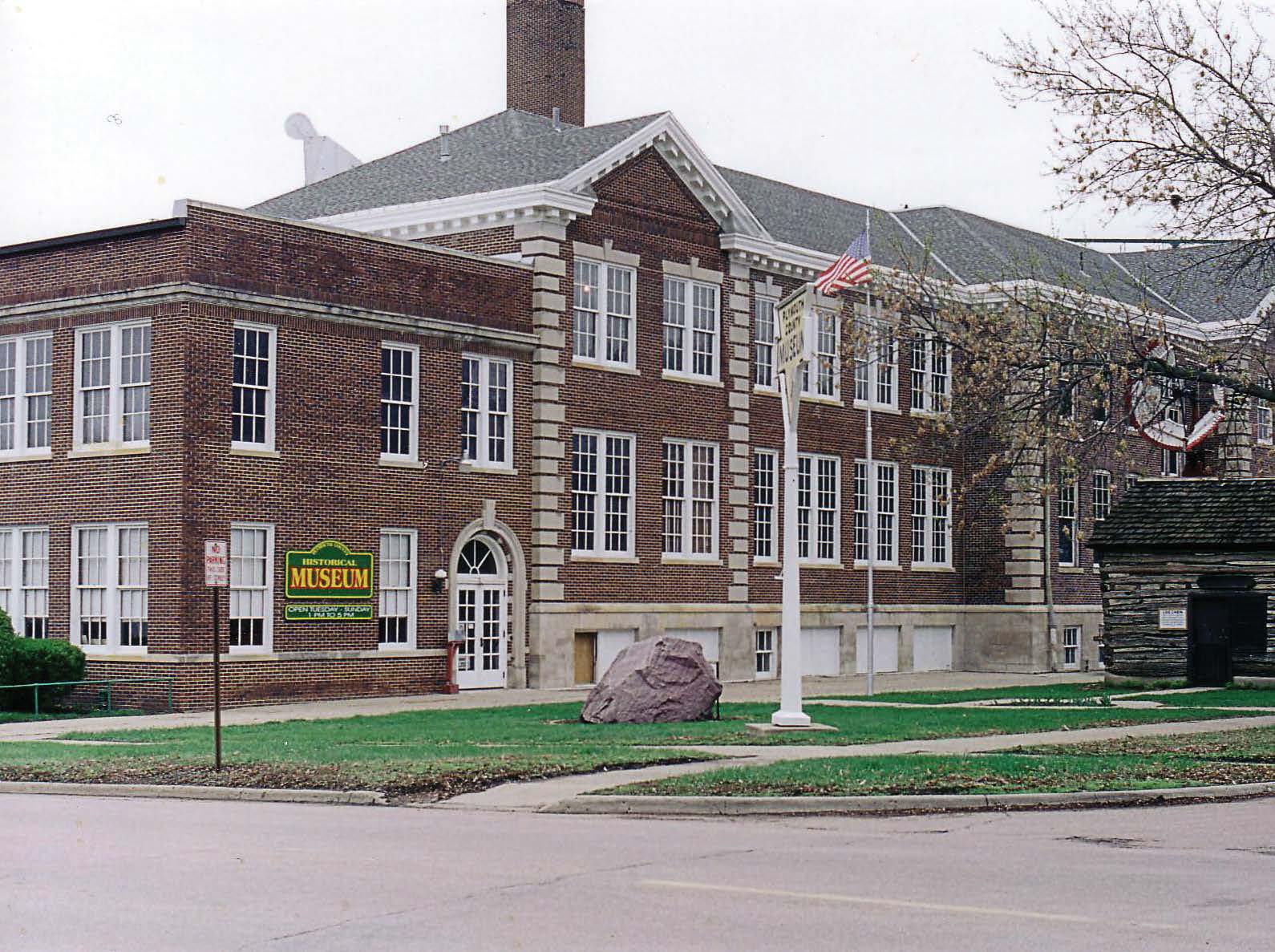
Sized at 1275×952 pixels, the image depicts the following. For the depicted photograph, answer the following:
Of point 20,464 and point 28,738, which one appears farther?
point 20,464

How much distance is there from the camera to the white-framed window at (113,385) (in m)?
32.4

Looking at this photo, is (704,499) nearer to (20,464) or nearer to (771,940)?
(20,464)

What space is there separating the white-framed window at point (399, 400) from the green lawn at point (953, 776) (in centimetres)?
1653

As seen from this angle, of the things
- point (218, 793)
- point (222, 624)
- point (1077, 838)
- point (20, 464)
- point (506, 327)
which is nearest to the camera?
point (1077, 838)

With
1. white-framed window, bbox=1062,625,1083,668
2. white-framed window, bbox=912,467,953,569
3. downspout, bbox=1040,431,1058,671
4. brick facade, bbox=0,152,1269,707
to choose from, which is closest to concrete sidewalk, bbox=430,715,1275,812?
brick facade, bbox=0,152,1269,707

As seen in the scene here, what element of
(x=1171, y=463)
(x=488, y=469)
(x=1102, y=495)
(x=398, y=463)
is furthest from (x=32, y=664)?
(x=1171, y=463)

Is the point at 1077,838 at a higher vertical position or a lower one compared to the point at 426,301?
lower

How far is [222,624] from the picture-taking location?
31828mm

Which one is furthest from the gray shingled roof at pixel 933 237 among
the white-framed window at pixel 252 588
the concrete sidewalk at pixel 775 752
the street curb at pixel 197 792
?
the street curb at pixel 197 792

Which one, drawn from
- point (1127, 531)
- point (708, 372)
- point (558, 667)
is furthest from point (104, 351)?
point (1127, 531)

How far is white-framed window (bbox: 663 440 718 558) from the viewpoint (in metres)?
41.4

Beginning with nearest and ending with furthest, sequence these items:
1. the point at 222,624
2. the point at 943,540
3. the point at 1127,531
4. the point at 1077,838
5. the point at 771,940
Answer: the point at 771,940
the point at 1077,838
the point at 222,624
the point at 1127,531
the point at 943,540

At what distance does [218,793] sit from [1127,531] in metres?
25.8

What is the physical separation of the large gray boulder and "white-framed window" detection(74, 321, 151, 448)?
10.1 metres
